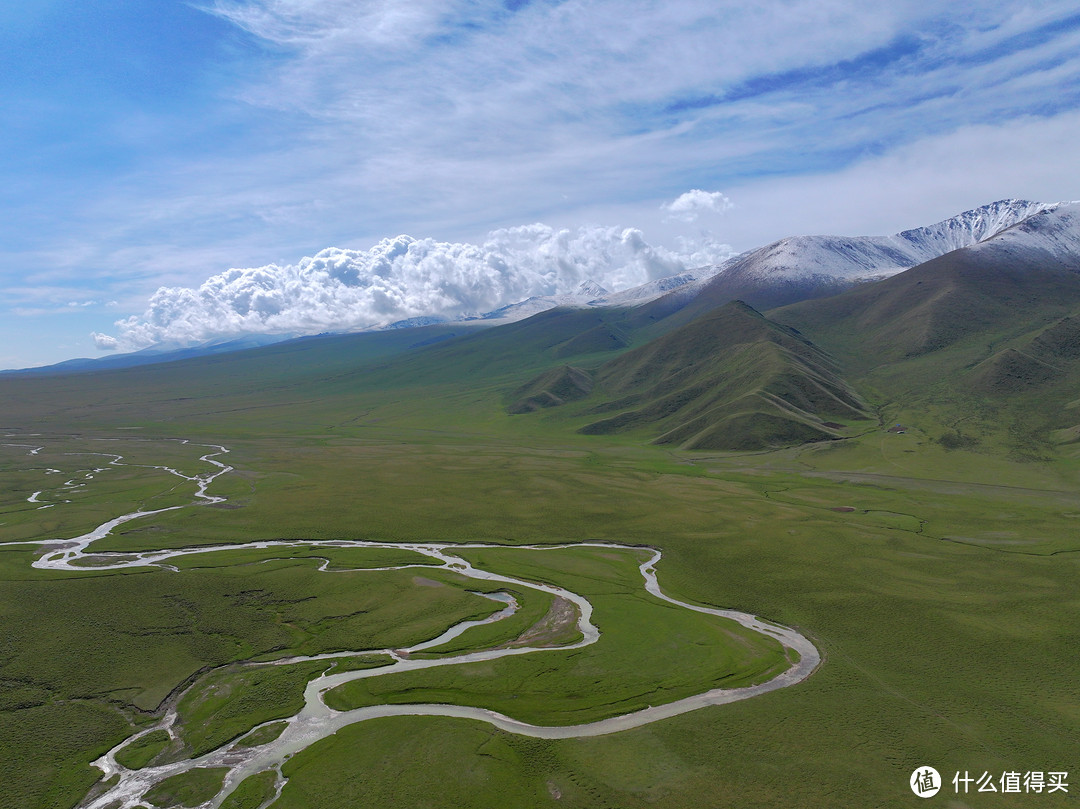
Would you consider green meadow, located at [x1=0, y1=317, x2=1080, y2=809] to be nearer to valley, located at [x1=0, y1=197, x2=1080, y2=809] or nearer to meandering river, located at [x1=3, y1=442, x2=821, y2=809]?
valley, located at [x1=0, y1=197, x2=1080, y2=809]

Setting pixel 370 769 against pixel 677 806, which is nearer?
pixel 677 806

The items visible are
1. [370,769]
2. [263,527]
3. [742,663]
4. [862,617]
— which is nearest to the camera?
[370,769]

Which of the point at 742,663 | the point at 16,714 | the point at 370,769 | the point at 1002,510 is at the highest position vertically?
the point at 16,714

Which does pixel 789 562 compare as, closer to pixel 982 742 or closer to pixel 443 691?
pixel 982 742

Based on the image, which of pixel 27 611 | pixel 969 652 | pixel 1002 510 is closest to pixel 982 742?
pixel 969 652
